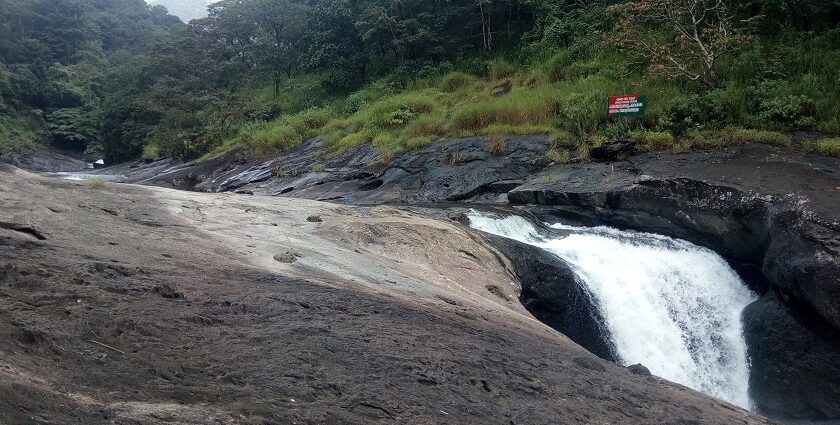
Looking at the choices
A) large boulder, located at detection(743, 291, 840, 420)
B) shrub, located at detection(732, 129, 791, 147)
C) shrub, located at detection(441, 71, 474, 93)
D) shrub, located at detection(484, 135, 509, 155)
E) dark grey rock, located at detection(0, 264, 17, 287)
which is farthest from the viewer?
shrub, located at detection(441, 71, 474, 93)

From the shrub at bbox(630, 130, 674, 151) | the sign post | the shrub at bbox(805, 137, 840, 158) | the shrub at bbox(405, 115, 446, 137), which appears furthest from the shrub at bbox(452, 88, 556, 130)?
the shrub at bbox(805, 137, 840, 158)

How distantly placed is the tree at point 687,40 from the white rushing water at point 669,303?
7162 millimetres

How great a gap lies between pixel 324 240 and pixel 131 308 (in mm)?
4227

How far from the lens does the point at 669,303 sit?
34.8ft

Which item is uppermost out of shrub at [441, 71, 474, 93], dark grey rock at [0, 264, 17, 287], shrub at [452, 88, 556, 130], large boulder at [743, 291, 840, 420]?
shrub at [441, 71, 474, 93]

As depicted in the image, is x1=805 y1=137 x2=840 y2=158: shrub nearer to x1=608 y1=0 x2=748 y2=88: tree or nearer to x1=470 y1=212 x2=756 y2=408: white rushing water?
x1=470 y1=212 x2=756 y2=408: white rushing water

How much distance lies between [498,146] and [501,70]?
28.0 feet

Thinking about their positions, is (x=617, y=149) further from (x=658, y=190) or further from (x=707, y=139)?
(x=658, y=190)

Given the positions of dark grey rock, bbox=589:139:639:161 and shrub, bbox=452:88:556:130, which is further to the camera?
shrub, bbox=452:88:556:130

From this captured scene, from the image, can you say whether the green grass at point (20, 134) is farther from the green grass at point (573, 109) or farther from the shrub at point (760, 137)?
the shrub at point (760, 137)

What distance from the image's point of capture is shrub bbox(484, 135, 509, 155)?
18.2 meters

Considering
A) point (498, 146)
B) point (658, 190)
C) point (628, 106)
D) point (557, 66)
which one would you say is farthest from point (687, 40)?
point (658, 190)

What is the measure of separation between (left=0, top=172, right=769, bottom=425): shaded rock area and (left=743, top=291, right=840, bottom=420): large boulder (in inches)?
167

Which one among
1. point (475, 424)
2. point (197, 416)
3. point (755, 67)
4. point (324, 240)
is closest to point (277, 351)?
point (197, 416)
